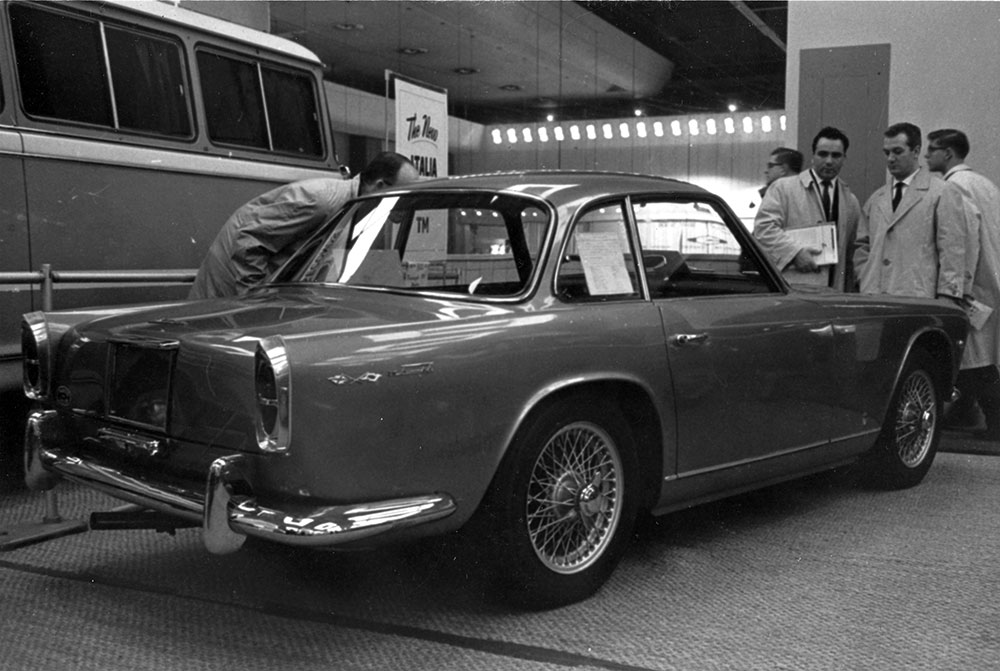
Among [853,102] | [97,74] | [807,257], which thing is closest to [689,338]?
[807,257]

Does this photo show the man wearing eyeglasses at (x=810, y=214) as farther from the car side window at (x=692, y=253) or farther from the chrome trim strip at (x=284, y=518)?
the chrome trim strip at (x=284, y=518)

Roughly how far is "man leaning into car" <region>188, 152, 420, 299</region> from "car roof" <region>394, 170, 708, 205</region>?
2.84 ft

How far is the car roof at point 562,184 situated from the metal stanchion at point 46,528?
1574 millimetres

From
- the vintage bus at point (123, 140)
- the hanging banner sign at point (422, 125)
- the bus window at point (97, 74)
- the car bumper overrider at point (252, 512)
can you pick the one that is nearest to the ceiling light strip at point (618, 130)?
the hanging banner sign at point (422, 125)

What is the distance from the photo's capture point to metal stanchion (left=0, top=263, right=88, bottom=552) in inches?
165

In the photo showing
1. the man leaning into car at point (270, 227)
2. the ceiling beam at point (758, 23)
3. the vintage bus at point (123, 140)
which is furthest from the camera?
the ceiling beam at point (758, 23)

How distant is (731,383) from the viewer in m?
3.94

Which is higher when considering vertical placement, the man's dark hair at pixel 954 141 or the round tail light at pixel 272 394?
the man's dark hair at pixel 954 141

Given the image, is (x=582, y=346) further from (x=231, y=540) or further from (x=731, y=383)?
(x=231, y=540)

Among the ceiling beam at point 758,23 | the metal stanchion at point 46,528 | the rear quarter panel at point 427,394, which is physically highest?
the ceiling beam at point 758,23

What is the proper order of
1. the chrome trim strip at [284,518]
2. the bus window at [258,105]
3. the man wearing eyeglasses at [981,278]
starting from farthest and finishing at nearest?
1. the bus window at [258,105]
2. the man wearing eyeglasses at [981,278]
3. the chrome trim strip at [284,518]

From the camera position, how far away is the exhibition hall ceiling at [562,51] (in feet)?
26.2

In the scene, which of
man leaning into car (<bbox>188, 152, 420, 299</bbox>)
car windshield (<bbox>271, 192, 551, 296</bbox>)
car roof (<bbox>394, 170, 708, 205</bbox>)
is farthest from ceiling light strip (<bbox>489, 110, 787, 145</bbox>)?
car windshield (<bbox>271, 192, 551, 296</bbox>)

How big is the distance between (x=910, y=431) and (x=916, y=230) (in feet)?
4.67
